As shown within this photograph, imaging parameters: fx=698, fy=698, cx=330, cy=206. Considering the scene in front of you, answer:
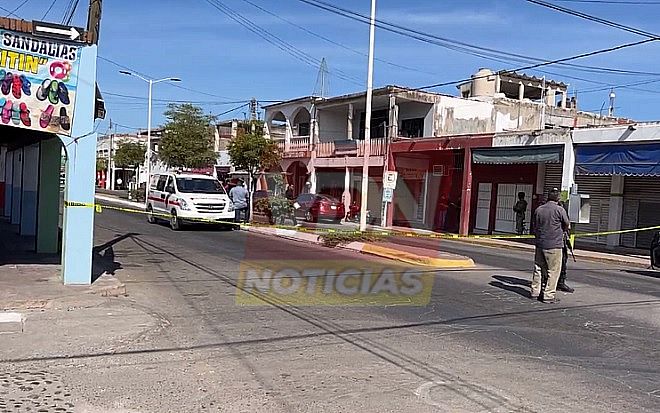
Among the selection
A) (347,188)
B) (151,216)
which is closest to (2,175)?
(151,216)

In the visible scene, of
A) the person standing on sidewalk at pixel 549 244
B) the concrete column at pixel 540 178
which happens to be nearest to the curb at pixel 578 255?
the concrete column at pixel 540 178

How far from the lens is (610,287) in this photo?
13.3 m

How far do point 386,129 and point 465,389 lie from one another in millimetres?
29633

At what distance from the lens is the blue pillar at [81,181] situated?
10305 mm

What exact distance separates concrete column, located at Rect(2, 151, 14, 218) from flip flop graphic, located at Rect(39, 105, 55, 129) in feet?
38.7

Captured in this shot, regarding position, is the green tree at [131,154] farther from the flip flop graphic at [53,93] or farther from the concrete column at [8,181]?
the flip flop graphic at [53,93]

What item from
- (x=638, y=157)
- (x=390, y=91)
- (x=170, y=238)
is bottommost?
(x=170, y=238)

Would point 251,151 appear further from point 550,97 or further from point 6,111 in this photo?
point 6,111

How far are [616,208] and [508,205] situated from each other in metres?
5.31

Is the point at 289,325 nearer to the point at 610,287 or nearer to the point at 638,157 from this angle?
the point at 610,287

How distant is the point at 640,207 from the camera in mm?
23984

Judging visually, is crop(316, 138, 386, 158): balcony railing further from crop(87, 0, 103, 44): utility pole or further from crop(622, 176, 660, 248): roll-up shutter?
crop(87, 0, 103, 44): utility pole

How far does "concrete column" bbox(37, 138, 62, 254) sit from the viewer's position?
1382cm

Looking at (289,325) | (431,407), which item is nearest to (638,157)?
(289,325)
